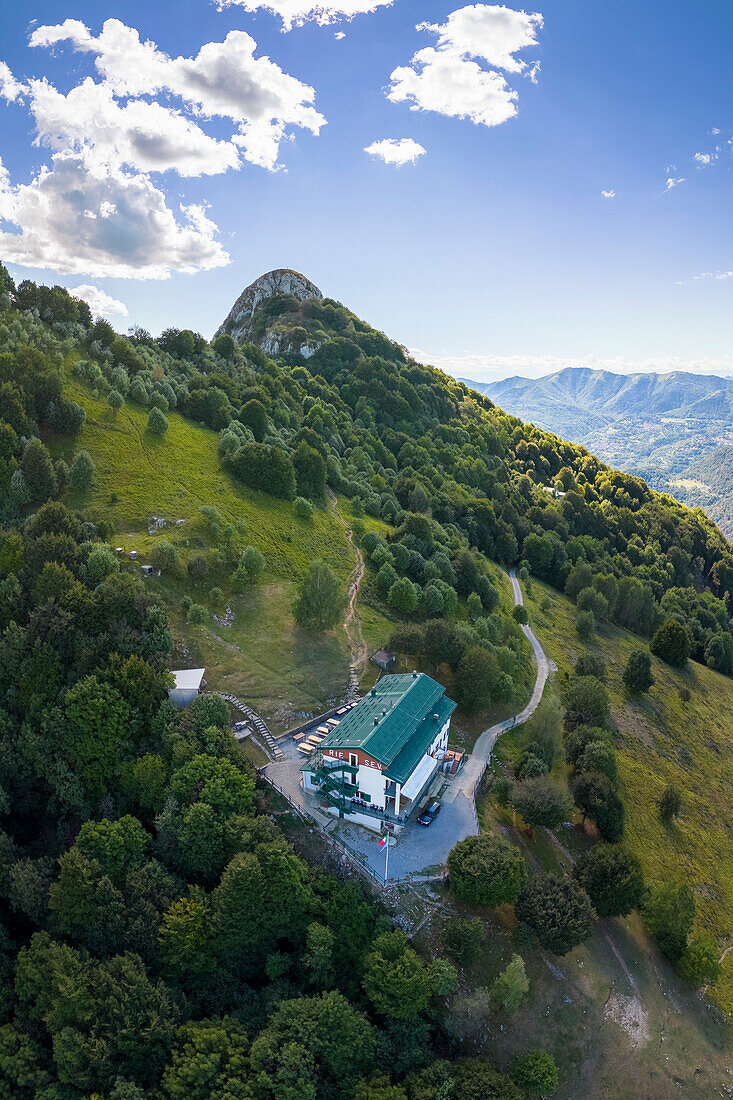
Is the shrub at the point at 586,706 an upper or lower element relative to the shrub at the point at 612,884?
upper

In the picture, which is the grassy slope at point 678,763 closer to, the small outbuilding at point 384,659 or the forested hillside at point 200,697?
the forested hillside at point 200,697

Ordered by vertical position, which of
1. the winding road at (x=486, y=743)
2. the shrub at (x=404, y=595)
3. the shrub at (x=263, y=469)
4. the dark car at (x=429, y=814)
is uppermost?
the shrub at (x=263, y=469)

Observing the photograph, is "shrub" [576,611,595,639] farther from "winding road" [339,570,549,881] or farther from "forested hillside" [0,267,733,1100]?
"winding road" [339,570,549,881]

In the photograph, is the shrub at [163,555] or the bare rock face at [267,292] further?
the bare rock face at [267,292]

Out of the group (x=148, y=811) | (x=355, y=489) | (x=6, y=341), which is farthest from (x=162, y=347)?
(x=148, y=811)

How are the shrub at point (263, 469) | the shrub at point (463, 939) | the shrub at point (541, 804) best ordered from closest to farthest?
the shrub at point (463, 939)
the shrub at point (541, 804)
the shrub at point (263, 469)

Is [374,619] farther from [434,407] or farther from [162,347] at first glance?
[434,407]

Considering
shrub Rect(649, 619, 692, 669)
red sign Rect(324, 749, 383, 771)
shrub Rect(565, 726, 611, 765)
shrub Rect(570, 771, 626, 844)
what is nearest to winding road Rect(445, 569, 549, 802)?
shrub Rect(565, 726, 611, 765)

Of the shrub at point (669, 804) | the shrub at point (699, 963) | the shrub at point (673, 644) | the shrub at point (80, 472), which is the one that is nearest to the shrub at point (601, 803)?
the shrub at point (699, 963)
